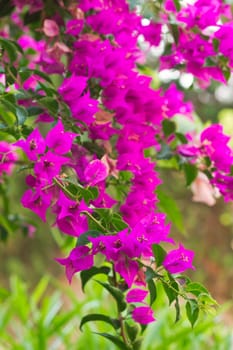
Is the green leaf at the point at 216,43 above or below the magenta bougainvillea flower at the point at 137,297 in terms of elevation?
above

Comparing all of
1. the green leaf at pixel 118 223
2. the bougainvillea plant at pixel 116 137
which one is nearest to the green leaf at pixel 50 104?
the bougainvillea plant at pixel 116 137

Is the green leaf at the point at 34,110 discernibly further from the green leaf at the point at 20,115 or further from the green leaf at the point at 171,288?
the green leaf at the point at 171,288

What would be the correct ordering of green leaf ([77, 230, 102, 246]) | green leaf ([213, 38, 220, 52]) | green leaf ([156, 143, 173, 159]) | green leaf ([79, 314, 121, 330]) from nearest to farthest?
green leaf ([77, 230, 102, 246]) → green leaf ([79, 314, 121, 330]) → green leaf ([213, 38, 220, 52]) → green leaf ([156, 143, 173, 159])

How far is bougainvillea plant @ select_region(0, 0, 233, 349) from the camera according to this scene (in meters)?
0.54

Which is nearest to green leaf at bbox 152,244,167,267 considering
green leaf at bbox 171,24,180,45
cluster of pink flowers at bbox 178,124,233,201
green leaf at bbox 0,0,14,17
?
cluster of pink flowers at bbox 178,124,233,201

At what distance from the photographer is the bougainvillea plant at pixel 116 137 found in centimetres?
54

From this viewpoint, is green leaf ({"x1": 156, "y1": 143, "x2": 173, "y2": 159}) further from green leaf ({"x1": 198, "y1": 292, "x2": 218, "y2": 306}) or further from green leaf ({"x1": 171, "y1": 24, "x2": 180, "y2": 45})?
green leaf ({"x1": 198, "y1": 292, "x2": 218, "y2": 306})

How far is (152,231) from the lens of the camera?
0.54 meters

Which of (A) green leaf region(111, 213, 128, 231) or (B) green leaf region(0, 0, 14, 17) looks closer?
(A) green leaf region(111, 213, 128, 231)

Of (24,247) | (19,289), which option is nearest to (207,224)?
(24,247)

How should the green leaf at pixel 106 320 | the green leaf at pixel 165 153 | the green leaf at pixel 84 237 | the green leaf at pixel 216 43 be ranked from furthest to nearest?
the green leaf at pixel 165 153 < the green leaf at pixel 216 43 < the green leaf at pixel 106 320 < the green leaf at pixel 84 237

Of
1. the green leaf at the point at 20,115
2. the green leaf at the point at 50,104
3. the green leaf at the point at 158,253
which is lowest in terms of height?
the green leaf at the point at 158,253

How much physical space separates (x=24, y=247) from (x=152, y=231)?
354cm

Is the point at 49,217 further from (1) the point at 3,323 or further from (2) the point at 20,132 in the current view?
(2) the point at 20,132
